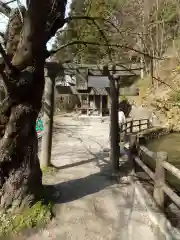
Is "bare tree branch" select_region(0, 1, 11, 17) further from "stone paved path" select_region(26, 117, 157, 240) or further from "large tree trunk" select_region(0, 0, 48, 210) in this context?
"stone paved path" select_region(26, 117, 157, 240)

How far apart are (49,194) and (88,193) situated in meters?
0.78

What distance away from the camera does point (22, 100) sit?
14.4 feet

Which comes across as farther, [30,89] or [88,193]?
[88,193]

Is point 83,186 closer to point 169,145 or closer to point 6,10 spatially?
point 6,10

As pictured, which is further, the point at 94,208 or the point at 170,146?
the point at 170,146

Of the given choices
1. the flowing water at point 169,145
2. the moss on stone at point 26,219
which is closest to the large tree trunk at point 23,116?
the moss on stone at point 26,219

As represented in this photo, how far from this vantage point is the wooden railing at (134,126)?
15.0 meters

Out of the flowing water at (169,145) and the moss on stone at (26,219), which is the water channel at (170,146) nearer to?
the flowing water at (169,145)

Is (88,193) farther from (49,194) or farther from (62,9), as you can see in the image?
(62,9)

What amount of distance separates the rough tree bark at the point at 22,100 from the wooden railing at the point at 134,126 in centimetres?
974

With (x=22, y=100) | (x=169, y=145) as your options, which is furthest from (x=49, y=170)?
(x=169, y=145)

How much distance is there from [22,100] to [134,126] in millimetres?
12334

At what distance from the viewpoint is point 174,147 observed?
14.2 metres

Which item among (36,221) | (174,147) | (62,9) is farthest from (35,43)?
(174,147)
